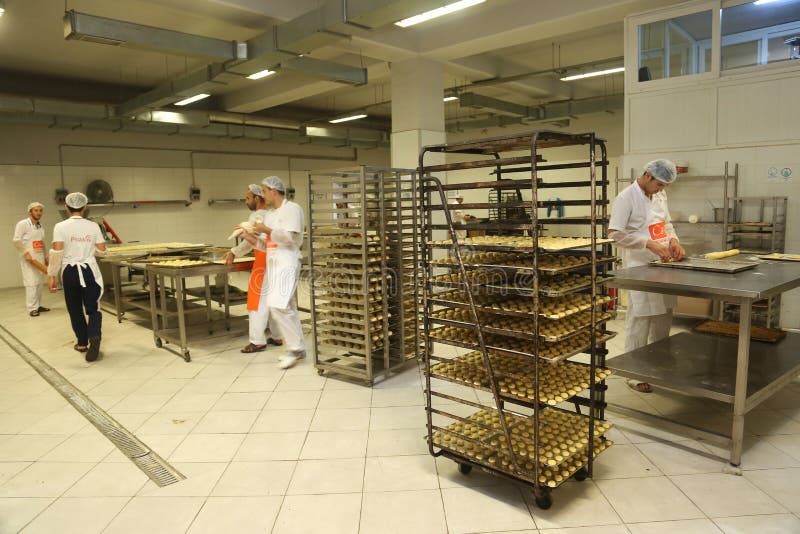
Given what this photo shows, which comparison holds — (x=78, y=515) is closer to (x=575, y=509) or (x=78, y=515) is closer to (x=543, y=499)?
(x=543, y=499)

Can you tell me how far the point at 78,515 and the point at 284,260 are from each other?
7.90 ft

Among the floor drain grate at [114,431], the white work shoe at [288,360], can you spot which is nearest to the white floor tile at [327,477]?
the floor drain grate at [114,431]

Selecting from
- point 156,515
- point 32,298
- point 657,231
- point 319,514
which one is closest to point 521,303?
point 319,514

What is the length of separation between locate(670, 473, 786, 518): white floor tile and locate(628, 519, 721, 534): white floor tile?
0.31 ft

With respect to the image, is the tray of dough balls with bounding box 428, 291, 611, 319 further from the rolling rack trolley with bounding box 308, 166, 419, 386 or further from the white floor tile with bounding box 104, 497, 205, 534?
the white floor tile with bounding box 104, 497, 205, 534

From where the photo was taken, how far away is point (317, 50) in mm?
6828

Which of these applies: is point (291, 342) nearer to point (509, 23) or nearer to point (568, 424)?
point (568, 424)

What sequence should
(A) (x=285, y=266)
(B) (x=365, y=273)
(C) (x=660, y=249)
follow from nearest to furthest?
(C) (x=660, y=249) → (B) (x=365, y=273) → (A) (x=285, y=266)

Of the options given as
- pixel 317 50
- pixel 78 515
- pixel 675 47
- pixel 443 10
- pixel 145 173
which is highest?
pixel 317 50

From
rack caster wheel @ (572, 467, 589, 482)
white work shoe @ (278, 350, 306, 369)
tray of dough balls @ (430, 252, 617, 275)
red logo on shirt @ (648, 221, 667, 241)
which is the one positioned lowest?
rack caster wheel @ (572, 467, 589, 482)

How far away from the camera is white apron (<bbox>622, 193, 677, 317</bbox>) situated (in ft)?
11.8

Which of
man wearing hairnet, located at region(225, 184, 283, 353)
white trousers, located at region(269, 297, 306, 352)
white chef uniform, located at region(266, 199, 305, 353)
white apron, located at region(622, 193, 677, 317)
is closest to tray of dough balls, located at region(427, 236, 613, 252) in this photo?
white apron, located at region(622, 193, 677, 317)

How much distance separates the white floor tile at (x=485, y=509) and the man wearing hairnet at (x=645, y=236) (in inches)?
69.9

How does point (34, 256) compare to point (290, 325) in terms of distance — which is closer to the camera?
point (290, 325)
